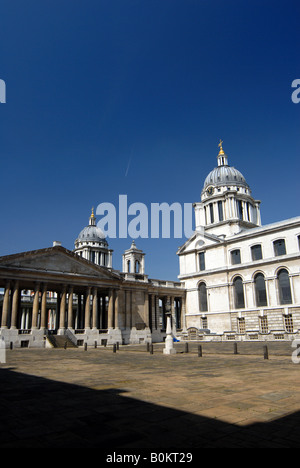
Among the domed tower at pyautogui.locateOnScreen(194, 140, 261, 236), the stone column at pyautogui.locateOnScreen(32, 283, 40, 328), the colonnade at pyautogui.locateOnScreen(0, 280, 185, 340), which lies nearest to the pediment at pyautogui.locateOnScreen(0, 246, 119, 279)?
the colonnade at pyautogui.locateOnScreen(0, 280, 185, 340)

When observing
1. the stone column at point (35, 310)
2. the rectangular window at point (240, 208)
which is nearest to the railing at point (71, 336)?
the stone column at point (35, 310)

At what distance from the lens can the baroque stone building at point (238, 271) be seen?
44.1 meters

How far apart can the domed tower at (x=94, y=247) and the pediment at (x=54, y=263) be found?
1477 inches

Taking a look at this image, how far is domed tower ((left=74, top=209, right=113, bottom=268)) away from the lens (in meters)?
83.8

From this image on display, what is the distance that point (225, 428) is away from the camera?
5699mm

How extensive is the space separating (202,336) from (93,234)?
152 feet

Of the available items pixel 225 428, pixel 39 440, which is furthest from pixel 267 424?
pixel 39 440

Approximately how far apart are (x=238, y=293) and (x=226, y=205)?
59.0 feet

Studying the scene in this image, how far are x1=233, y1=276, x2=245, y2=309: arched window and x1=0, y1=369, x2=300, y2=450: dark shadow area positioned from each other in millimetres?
43259

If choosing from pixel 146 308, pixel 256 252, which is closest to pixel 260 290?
pixel 256 252

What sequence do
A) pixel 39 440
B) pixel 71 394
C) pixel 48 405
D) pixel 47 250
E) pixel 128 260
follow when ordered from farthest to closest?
1. pixel 128 260
2. pixel 47 250
3. pixel 71 394
4. pixel 48 405
5. pixel 39 440

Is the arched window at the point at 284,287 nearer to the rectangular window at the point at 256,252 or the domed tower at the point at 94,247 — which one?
the rectangular window at the point at 256,252
